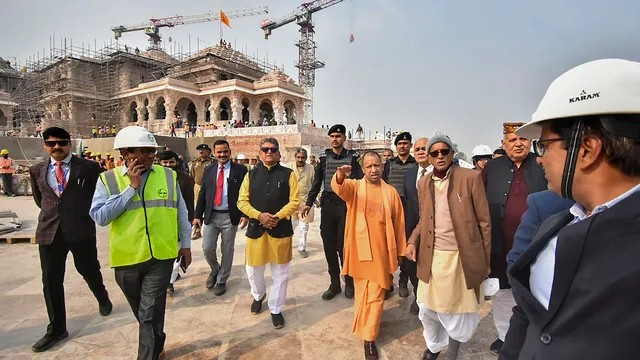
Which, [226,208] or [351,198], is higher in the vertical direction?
[351,198]

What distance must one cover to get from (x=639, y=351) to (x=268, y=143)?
3.28 metres

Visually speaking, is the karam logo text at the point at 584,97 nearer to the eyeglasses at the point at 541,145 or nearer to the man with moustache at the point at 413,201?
the eyeglasses at the point at 541,145

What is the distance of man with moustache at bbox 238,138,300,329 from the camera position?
3.38 m

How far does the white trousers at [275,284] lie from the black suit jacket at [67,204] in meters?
1.70

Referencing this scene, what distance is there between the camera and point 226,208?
171 inches

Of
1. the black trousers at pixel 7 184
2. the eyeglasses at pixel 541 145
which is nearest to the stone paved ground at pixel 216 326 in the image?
the eyeglasses at pixel 541 145

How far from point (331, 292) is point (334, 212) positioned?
99 centimetres

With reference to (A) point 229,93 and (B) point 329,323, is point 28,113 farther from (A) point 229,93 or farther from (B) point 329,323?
(B) point 329,323

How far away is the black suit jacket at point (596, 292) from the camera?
0.74m

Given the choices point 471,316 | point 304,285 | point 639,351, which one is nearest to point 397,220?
point 471,316

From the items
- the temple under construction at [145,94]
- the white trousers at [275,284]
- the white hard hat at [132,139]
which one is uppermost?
the temple under construction at [145,94]

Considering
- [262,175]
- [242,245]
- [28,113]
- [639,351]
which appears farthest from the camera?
[28,113]

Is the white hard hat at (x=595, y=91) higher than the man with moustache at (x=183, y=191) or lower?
higher

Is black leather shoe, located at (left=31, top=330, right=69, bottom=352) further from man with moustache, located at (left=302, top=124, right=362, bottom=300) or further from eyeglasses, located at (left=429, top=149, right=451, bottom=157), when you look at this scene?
eyeglasses, located at (left=429, top=149, right=451, bottom=157)
